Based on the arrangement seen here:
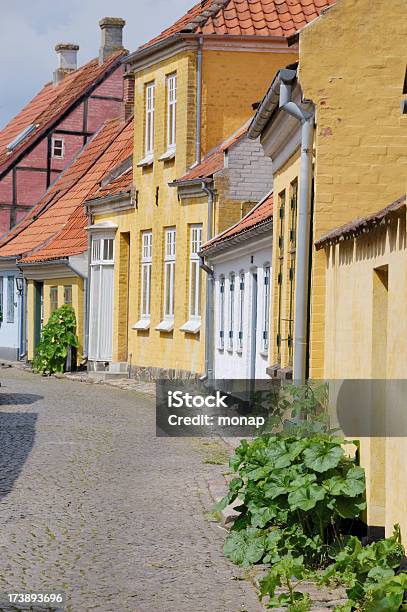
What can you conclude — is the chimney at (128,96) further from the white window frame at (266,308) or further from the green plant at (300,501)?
the green plant at (300,501)

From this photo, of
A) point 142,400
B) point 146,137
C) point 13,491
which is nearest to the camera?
point 13,491

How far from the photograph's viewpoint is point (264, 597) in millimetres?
8266

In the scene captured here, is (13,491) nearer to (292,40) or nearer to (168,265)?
(292,40)

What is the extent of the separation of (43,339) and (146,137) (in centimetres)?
622

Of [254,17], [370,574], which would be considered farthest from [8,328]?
[370,574]

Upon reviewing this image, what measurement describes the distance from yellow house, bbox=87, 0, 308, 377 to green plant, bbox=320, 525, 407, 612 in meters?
17.6

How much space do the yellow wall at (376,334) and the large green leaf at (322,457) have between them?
35 centimetres

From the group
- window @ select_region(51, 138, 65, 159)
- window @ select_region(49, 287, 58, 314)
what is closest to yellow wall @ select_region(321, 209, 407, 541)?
window @ select_region(49, 287, 58, 314)

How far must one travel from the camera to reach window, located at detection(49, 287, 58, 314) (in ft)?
121

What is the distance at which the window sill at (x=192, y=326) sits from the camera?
26.5 metres

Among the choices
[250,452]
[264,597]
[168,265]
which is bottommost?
[264,597]

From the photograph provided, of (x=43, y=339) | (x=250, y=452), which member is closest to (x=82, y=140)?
(x=43, y=339)

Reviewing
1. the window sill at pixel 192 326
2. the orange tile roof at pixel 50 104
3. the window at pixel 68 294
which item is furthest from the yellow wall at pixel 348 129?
the orange tile roof at pixel 50 104

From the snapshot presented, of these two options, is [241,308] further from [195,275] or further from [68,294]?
[68,294]
